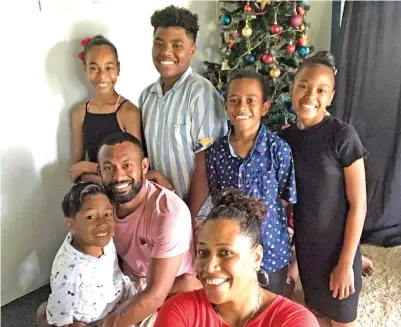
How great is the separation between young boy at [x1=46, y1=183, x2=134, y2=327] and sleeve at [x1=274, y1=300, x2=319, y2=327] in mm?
754

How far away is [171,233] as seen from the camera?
1720mm

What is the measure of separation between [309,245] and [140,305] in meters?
0.69

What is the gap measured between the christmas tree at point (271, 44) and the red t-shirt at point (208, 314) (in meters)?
1.70

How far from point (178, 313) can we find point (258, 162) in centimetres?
69

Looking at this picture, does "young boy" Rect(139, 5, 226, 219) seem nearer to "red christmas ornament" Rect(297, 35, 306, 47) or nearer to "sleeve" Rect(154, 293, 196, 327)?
"sleeve" Rect(154, 293, 196, 327)

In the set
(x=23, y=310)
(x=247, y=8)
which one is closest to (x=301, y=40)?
(x=247, y=8)

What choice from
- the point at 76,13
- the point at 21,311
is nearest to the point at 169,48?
the point at 76,13

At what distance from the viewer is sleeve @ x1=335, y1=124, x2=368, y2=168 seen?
1.70 meters

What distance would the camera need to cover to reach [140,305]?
5.51 ft

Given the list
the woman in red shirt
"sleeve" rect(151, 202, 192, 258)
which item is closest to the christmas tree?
"sleeve" rect(151, 202, 192, 258)

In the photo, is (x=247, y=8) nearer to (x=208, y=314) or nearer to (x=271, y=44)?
(x=271, y=44)

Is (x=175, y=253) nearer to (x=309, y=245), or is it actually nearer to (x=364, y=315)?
(x=309, y=245)

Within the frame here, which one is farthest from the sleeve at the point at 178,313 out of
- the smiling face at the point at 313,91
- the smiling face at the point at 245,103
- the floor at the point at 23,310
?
the floor at the point at 23,310

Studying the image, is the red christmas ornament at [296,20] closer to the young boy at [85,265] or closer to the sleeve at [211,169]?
the sleeve at [211,169]
